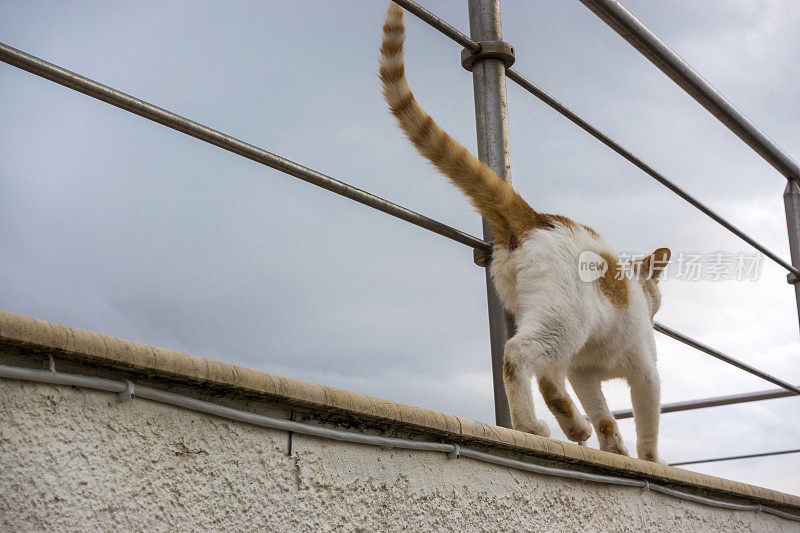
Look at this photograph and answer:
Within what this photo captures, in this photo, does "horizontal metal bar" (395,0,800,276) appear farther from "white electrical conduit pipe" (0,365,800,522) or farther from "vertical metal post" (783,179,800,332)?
"white electrical conduit pipe" (0,365,800,522)

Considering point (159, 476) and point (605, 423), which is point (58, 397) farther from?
point (605, 423)

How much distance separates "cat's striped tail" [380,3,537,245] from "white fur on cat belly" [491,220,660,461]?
2.2 inches

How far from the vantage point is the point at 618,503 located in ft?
4.21

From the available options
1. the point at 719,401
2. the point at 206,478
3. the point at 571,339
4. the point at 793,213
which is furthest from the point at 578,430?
the point at 793,213

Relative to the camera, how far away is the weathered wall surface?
2.20 feet

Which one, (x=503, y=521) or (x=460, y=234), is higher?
(x=460, y=234)

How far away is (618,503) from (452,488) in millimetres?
421

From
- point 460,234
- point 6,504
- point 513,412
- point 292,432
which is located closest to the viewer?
point 6,504

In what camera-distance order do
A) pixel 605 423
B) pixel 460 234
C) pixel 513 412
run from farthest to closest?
pixel 605 423 → pixel 460 234 → pixel 513 412

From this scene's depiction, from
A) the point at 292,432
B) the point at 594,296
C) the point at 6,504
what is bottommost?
the point at 6,504

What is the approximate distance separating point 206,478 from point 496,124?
1054 mm

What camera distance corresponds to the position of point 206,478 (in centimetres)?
77

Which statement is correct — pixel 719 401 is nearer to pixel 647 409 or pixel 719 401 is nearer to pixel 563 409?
pixel 647 409

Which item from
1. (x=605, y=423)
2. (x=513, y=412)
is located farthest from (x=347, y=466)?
(x=605, y=423)
